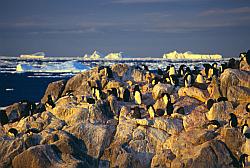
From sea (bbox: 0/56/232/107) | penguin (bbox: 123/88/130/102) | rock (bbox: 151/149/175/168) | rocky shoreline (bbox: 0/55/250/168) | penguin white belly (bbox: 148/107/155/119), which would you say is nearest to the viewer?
rocky shoreline (bbox: 0/55/250/168)

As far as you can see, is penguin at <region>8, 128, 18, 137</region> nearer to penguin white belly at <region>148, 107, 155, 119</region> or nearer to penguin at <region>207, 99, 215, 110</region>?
penguin white belly at <region>148, 107, 155, 119</region>

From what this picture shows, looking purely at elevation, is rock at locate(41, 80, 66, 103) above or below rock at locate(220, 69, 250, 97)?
below

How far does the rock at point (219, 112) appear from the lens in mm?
19469

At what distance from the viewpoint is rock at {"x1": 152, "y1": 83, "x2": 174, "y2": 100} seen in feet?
75.0

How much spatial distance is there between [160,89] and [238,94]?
344 cm

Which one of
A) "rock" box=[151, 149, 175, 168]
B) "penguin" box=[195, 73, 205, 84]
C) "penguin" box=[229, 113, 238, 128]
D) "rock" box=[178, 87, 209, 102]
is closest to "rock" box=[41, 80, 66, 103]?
"penguin" box=[195, 73, 205, 84]

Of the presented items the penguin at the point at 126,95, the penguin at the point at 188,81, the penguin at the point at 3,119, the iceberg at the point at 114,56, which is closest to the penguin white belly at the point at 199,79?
the penguin at the point at 188,81

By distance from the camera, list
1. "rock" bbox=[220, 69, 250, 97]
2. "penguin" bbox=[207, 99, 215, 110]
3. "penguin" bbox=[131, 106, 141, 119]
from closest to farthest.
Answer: "penguin" bbox=[131, 106, 141, 119]
"penguin" bbox=[207, 99, 215, 110]
"rock" bbox=[220, 69, 250, 97]

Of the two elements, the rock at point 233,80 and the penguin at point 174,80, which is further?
the penguin at point 174,80

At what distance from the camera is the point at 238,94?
834 inches

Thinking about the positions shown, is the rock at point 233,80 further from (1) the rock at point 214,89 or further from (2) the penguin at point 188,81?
(2) the penguin at point 188,81

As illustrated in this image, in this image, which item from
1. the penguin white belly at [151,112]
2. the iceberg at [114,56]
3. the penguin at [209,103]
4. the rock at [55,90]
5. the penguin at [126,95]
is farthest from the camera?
the iceberg at [114,56]

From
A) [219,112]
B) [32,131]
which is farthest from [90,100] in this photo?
[219,112]

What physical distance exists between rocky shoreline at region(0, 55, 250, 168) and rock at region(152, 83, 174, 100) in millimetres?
44
